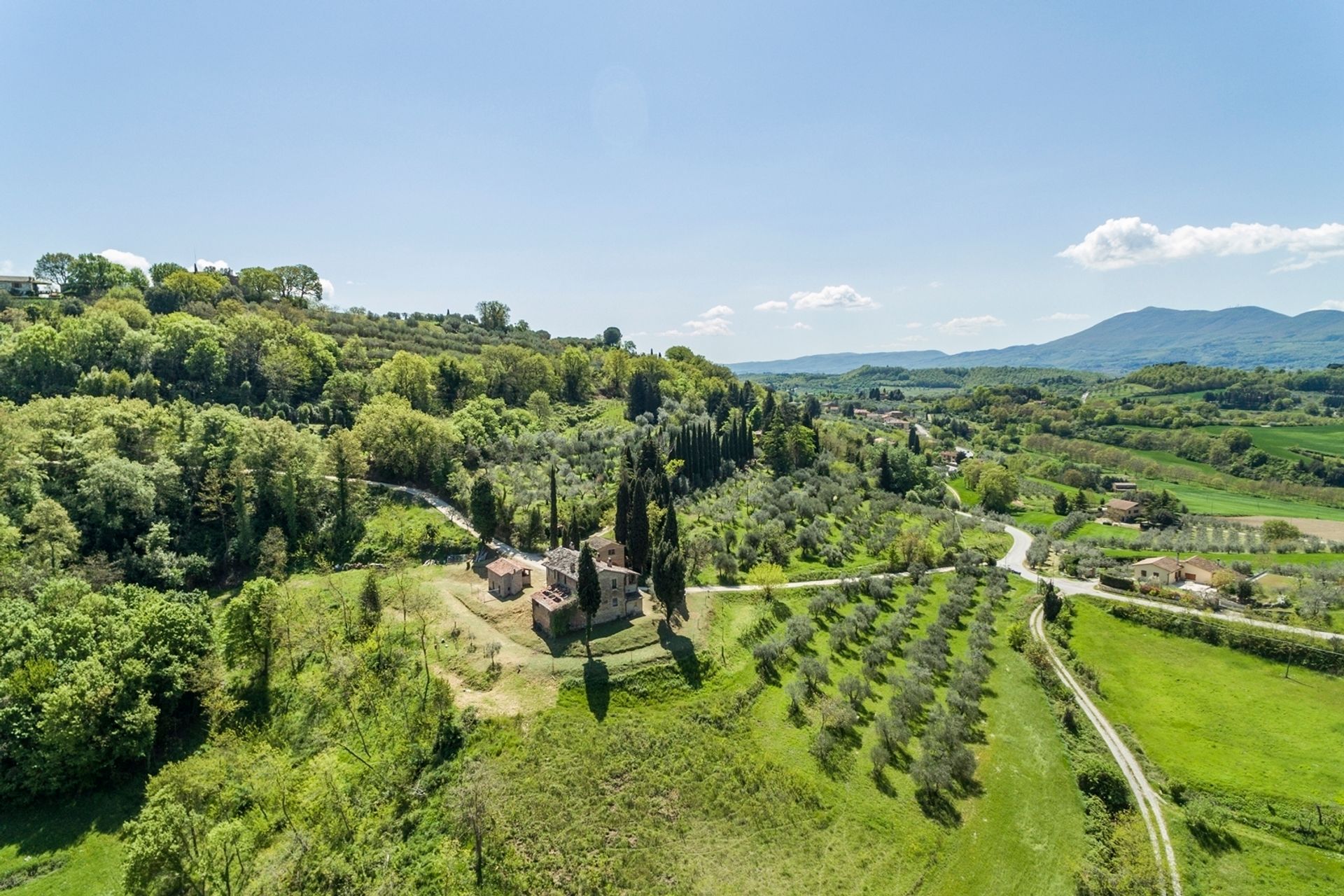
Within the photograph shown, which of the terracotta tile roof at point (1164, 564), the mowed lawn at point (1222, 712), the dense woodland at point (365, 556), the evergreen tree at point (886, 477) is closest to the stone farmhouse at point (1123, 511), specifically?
the dense woodland at point (365, 556)

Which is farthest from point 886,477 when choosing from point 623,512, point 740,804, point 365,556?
point 365,556

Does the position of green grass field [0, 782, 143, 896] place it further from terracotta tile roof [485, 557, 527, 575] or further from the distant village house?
the distant village house

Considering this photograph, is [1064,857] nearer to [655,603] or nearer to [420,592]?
[655,603]

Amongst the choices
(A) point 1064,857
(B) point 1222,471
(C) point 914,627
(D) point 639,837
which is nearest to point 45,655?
(D) point 639,837

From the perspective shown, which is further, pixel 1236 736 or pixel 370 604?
pixel 370 604

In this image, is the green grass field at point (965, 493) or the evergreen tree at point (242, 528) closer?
the evergreen tree at point (242, 528)

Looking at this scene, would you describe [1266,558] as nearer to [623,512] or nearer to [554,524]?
[623,512]

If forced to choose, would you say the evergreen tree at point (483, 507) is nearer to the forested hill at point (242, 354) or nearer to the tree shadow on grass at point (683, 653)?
the tree shadow on grass at point (683, 653)
